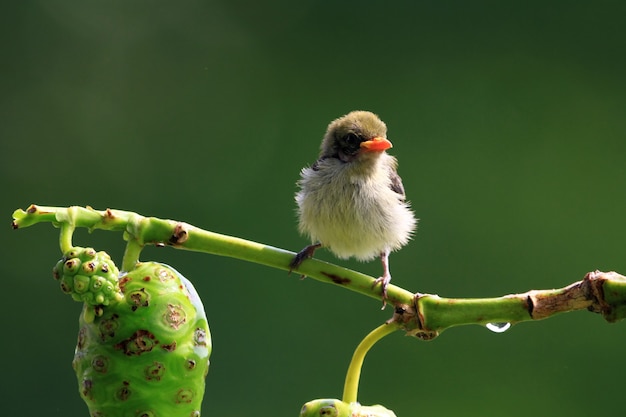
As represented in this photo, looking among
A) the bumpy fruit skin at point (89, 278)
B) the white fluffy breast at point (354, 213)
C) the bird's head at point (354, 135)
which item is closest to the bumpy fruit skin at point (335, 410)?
the bumpy fruit skin at point (89, 278)

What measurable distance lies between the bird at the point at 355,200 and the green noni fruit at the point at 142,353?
43.5 inches

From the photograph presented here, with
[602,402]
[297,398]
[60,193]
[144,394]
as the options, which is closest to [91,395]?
[144,394]

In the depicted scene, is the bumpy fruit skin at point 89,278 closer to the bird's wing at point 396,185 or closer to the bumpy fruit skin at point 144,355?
the bumpy fruit skin at point 144,355

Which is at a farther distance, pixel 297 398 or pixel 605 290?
pixel 297 398

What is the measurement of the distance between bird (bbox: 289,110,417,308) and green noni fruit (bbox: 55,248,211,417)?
1.11 meters

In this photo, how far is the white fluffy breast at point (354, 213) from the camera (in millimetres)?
2551

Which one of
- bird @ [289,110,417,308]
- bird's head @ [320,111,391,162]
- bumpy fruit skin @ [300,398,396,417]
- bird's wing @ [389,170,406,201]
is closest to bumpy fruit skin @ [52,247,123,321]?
bumpy fruit skin @ [300,398,396,417]

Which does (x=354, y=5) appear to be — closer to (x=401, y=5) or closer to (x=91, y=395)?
(x=401, y=5)

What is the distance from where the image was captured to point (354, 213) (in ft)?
8.40

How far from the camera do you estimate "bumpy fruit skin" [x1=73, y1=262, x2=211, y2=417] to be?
1298 mm

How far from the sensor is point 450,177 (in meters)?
3.79

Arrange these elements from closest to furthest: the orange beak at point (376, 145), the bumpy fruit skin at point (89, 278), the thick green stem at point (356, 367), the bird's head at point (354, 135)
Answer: the bumpy fruit skin at point (89, 278)
the thick green stem at point (356, 367)
the orange beak at point (376, 145)
the bird's head at point (354, 135)

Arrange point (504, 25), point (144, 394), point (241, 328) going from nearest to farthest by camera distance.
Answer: point (144, 394) < point (241, 328) < point (504, 25)

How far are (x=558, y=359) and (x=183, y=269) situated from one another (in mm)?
1440
